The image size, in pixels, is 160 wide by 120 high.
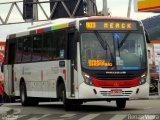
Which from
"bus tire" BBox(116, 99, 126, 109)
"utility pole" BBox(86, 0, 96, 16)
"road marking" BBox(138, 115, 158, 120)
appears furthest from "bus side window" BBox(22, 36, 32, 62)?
"utility pole" BBox(86, 0, 96, 16)

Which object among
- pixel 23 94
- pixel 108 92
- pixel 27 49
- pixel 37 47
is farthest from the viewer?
pixel 23 94

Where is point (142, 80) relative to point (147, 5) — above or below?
below

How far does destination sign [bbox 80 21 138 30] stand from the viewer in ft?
70.9

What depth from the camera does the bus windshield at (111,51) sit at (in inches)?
838

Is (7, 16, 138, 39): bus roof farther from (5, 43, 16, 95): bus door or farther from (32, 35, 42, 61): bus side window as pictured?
(5, 43, 16, 95): bus door

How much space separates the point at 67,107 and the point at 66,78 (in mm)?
1153

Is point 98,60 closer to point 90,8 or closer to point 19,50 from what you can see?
point 19,50

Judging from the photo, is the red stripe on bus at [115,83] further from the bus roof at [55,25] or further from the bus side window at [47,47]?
the bus side window at [47,47]

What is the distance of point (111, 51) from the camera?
21.5 metres

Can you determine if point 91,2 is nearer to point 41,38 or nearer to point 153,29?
point 41,38

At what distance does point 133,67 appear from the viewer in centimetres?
2164

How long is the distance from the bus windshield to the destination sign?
19cm

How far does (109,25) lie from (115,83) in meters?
2.07

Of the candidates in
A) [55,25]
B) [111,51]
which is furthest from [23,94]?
[111,51]
